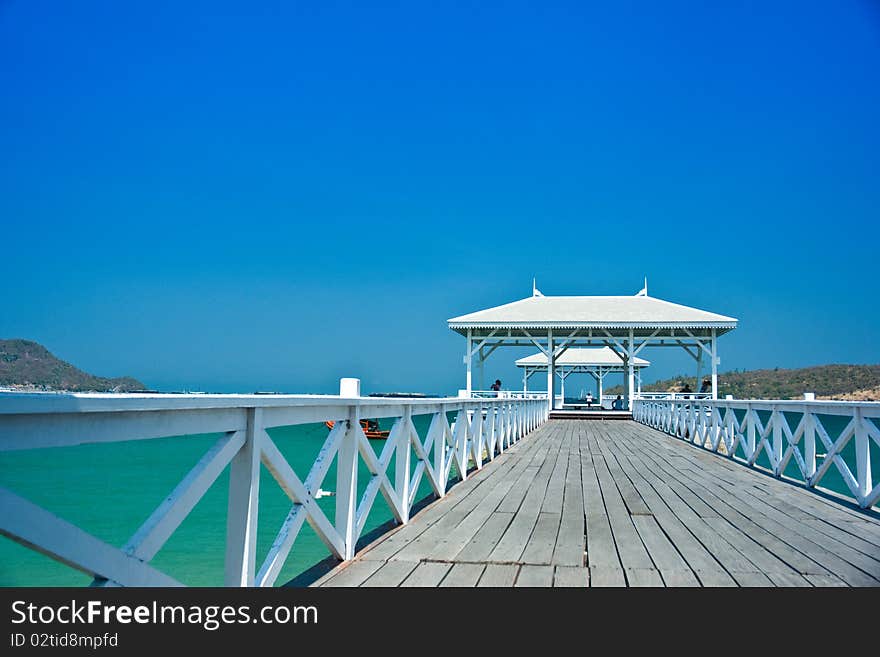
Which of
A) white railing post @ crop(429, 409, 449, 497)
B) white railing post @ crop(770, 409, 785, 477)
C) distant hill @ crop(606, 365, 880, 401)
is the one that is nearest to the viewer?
white railing post @ crop(429, 409, 449, 497)

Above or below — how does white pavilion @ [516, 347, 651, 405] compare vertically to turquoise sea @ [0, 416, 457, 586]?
above

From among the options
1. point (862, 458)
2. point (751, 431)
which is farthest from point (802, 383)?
point (862, 458)

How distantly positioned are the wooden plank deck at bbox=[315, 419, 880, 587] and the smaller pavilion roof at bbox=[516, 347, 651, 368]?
74.1 feet

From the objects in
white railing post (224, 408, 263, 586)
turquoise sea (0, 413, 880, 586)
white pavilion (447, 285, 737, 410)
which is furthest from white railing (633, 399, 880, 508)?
white pavilion (447, 285, 737, 410)

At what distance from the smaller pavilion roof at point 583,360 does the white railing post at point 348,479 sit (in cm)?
2579

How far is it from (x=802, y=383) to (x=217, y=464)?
7600 centimetres

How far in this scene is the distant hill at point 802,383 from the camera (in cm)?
5956

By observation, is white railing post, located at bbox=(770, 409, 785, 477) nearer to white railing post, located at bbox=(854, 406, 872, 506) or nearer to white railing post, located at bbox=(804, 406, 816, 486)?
white railing post, located at bbox=(804, 406, 816, 486)

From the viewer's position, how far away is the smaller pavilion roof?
98.6 feet

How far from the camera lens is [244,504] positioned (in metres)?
2.41

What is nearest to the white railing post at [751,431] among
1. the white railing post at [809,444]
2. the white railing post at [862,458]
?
the white railing post at [809,444]
